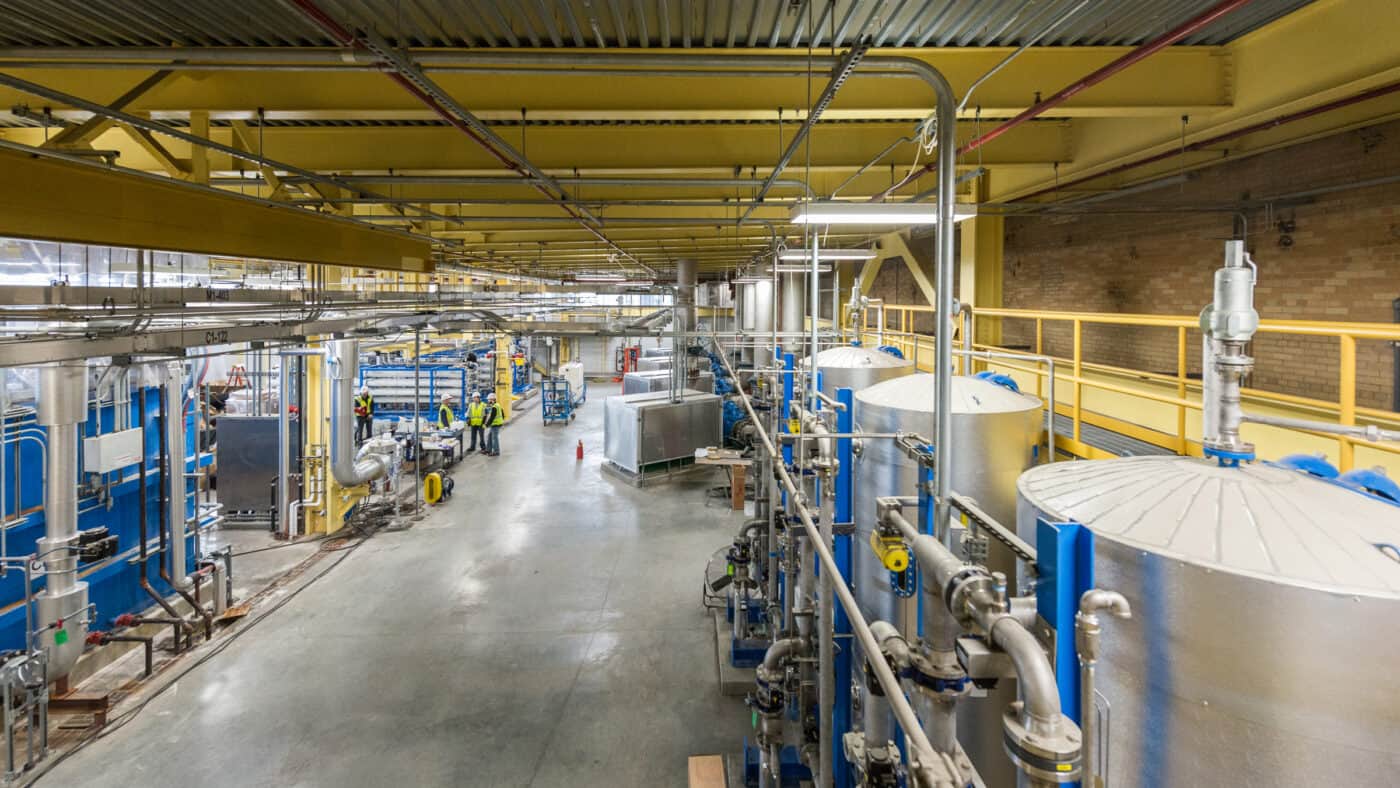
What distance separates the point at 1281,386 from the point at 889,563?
712 centimetres

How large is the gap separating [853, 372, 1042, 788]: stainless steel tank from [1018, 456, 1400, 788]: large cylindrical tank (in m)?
1.62

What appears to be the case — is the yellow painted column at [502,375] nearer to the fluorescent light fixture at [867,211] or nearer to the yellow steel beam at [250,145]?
the yellow steel beam at [250,145]

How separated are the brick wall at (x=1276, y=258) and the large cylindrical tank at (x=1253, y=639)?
595 cm

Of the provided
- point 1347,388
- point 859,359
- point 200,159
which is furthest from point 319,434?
point 1347,388

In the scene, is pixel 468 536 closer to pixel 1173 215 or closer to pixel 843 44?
pixel 843 44

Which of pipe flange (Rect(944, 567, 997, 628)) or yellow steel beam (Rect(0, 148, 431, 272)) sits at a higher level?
yellow steel beam (Rect(0, 148, 431, 272))

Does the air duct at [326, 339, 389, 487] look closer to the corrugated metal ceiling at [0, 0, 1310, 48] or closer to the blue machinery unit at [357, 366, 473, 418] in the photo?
the blue machinery unit at [357, 366, 473, 418]

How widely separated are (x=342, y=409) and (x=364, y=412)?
4.76m

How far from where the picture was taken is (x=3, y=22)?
3.88m

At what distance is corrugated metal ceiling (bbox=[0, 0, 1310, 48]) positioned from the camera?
375 centimetres

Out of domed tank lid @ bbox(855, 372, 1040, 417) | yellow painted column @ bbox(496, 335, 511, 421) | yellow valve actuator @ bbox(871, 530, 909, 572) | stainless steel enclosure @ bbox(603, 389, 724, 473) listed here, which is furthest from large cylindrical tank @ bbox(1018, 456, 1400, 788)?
yellow painted column @ bbox(496, 335, 511, 421)

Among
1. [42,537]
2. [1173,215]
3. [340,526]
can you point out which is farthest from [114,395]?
[1173,215]

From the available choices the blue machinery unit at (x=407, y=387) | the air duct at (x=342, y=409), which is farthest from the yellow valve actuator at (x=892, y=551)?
the blue machinery unit at (x=407, y=387)

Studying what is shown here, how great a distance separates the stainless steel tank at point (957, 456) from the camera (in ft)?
13.1
